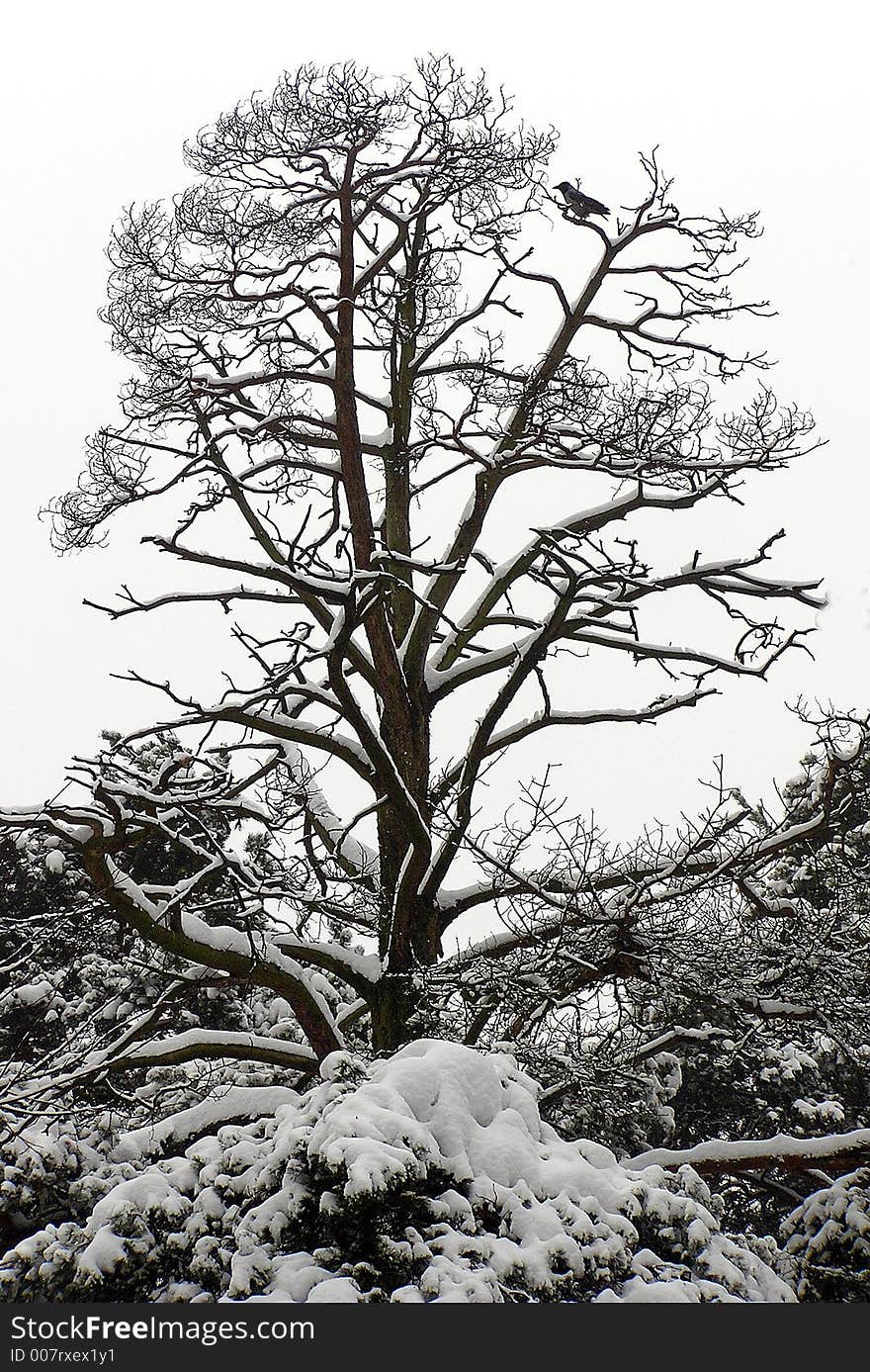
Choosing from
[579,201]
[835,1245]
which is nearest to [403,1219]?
[835,1245]

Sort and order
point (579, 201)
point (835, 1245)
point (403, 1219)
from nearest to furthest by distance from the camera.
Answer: point (403, 1219) → point (835, 1245) → point (579, 201)

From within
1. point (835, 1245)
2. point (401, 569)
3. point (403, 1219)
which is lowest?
point (403, 1219)

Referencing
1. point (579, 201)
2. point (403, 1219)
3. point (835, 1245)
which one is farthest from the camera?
point (579, 201)

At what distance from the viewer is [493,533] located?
40.4 feet

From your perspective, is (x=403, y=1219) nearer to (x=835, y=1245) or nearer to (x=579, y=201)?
(x=835, y=1245)

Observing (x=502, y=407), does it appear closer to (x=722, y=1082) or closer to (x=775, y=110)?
(x=775, y=110)

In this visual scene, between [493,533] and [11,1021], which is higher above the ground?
[493,533]

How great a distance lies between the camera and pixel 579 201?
8.75m

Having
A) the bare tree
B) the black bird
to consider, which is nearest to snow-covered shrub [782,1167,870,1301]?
the bare tree

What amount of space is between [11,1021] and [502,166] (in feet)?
33.8

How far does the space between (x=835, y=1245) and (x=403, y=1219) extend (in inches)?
179

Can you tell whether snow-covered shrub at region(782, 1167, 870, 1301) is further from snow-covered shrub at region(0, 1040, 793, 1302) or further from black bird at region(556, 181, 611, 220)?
black bird at region(556, 181, 611, 220)

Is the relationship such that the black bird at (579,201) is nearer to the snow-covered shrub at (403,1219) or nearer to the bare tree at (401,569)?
the bare tree at (401,569)

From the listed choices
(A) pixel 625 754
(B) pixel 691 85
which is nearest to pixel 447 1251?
(A) pixel 625 754
